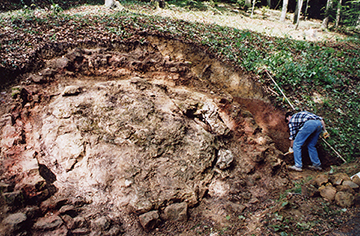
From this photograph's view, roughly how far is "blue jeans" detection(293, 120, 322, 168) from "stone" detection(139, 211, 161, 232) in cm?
421

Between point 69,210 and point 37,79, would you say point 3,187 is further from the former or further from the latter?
point 37,79

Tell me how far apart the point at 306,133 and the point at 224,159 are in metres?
2.50

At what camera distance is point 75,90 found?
4773mm

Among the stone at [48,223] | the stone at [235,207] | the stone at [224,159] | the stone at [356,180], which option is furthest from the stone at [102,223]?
the stone at [356,180]

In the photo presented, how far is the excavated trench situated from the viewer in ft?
11.3

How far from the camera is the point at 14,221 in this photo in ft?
9.10

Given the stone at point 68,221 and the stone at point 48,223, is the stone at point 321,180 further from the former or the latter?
the stone at point 48,223

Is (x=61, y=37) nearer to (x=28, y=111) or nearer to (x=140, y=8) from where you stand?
(x=28, y=111)

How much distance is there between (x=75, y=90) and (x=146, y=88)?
6.08 feet

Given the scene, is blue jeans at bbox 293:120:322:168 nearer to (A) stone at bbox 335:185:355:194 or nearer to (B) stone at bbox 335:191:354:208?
(A) stone at bbox 335:185:355:194

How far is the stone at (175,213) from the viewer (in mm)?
3662

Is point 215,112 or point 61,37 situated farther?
point 61,37

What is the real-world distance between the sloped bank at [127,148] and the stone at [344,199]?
1.24 m

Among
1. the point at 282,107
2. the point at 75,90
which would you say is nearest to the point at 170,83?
the point at 75,90
